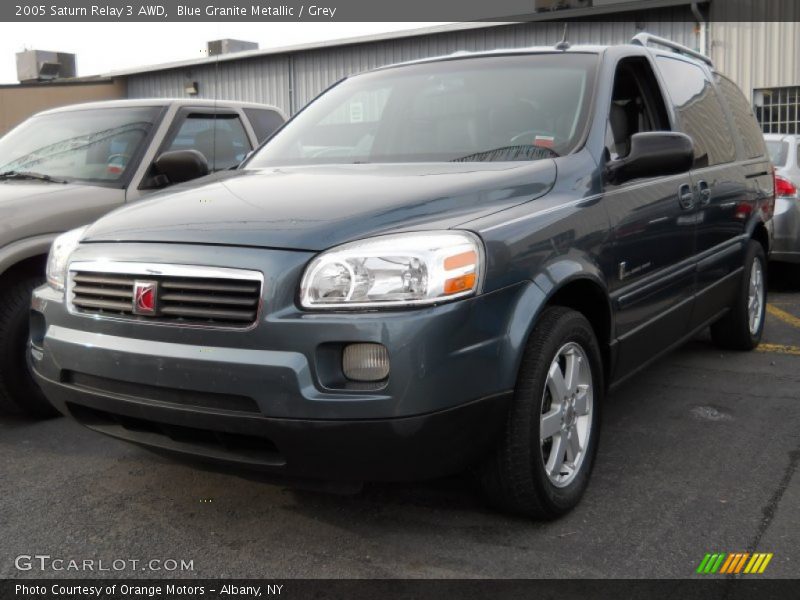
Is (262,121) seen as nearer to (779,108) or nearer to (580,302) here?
(580,302)

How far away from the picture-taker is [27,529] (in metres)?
2.97

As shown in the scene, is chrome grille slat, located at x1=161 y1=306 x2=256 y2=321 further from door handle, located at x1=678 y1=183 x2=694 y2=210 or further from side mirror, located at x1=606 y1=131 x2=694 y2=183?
door handle, located at x1=678 y1=183 x2=694 y2=210

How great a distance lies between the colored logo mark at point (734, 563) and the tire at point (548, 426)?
0.51m

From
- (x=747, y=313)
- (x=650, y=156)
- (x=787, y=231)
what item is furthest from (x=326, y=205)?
(x=787, y=231)

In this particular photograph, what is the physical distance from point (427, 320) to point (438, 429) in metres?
0.33

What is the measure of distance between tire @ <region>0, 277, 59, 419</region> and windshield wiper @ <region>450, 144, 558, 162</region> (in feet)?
7.64

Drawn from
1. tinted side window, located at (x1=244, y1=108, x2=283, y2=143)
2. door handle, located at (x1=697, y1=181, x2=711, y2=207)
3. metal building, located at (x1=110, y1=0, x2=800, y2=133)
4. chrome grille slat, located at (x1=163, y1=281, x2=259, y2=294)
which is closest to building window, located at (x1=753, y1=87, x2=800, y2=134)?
metal building, located at (x1=110, y1=0, x2=800, y2=133)

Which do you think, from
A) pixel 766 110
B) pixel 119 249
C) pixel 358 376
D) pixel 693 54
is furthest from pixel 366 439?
pixel 766 110

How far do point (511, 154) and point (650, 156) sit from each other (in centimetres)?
55

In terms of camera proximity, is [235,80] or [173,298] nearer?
[173,298]

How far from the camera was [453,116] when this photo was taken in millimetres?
3646

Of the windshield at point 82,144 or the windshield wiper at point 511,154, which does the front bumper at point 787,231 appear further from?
the windshield at point 82,144

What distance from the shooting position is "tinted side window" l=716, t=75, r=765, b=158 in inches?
208

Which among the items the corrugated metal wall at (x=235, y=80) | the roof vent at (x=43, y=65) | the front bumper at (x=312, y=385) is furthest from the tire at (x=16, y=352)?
the roof vent at (x=43, y=65)
